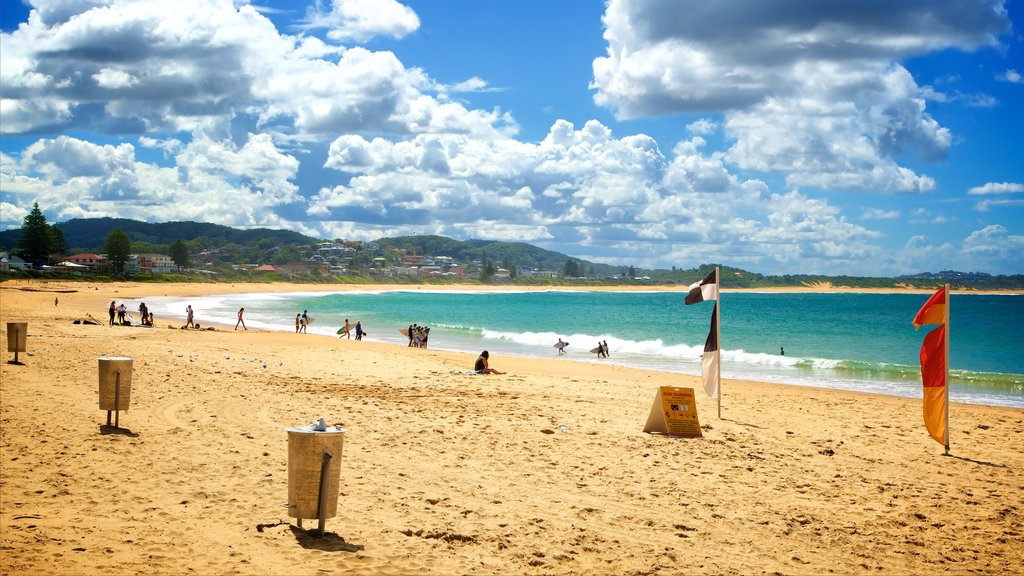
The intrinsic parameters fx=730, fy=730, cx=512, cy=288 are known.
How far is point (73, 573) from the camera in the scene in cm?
525

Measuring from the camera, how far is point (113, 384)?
9742 mm

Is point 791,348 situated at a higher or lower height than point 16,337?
lower

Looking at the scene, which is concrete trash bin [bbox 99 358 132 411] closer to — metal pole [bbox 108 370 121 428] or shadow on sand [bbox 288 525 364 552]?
metal pole [bbox 108 370 121 428]

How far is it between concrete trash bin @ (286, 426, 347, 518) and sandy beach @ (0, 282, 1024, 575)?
0.32 m

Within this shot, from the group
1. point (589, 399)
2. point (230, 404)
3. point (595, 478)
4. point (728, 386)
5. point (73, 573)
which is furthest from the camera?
point (728, 386)

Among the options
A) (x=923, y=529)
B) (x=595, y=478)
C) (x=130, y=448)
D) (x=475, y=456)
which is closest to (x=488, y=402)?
(x=475, y=456)

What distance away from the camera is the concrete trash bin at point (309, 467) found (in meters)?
5.95

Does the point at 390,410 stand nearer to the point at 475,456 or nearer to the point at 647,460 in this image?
the point at 475,456

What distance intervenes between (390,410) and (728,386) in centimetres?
1094

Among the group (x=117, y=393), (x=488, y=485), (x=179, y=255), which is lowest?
(x=488, y=485)

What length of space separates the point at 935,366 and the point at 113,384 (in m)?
11.6

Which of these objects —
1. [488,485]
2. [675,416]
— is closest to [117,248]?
[675,416]

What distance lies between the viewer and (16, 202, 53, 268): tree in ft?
326

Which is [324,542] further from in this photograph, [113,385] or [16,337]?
[16,337]
